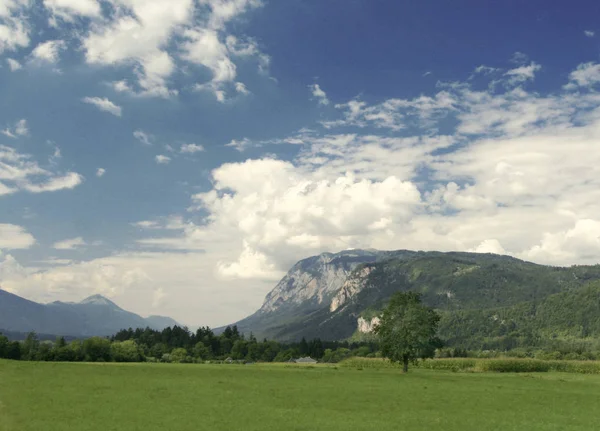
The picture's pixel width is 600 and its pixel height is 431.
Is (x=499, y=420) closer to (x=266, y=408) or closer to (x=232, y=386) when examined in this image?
(x=266, y=408)

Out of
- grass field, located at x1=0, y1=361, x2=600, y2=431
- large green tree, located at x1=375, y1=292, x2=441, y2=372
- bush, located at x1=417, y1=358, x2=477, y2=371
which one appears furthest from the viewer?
bush, located at x1=417, y1=358, x2=477, y2=371

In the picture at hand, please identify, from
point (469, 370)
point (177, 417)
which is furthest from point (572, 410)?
point (469, 370)

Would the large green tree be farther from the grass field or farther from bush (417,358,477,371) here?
the grass field

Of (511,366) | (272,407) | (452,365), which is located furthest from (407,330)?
(272,407)

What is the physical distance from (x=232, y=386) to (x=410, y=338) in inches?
1972

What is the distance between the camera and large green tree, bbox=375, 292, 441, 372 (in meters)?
106

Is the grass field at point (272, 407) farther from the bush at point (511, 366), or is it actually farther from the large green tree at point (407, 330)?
the bush at point (511, 366)

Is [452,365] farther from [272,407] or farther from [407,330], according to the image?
[272,407]

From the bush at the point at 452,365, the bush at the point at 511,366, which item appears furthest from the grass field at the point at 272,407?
the bush at the point at 452,365

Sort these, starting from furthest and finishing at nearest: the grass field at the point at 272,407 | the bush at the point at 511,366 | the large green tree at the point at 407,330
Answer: the bush at the point at 511,366 → the large green tree at the point at 407,330 → the grass field at the point at 272,407

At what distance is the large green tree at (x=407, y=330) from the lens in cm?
10569

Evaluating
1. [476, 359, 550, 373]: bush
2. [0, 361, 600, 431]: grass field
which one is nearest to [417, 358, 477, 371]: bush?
[476, 359, 550, 373]: bush

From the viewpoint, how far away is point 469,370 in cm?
13350

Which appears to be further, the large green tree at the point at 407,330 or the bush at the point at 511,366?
the bush at the point at 511,366
